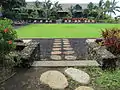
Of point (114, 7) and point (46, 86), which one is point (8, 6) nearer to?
point (114, 7)

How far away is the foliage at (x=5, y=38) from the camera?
4698 mm

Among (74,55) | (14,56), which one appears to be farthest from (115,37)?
(14,56)

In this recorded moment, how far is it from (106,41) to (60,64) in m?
1.89

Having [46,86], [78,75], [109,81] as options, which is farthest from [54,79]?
[109,81]

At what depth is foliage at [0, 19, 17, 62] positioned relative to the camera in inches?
185

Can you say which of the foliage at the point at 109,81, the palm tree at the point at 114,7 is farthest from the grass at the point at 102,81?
the palm tree at the point at 114,7

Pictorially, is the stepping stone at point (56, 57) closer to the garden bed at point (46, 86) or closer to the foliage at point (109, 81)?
the garden bed at point (46, 86)

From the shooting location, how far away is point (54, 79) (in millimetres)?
4219

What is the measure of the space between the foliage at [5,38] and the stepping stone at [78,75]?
4.49ft

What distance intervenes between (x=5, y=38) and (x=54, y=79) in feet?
5.06

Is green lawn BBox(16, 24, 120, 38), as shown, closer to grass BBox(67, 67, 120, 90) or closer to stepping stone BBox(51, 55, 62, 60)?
stepping stone BBox(51, 55, 62, 60)

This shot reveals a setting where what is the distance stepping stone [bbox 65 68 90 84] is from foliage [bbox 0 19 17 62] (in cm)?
137

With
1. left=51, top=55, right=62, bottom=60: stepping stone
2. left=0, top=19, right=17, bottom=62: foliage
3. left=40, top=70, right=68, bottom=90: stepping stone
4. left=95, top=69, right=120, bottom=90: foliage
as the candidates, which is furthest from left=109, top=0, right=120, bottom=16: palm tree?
left=40, top=70, right=68, bottom=90: stepping stone

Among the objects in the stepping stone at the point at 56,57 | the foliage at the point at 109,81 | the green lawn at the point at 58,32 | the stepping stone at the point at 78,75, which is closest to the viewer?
the foliage at the point at 109,81
